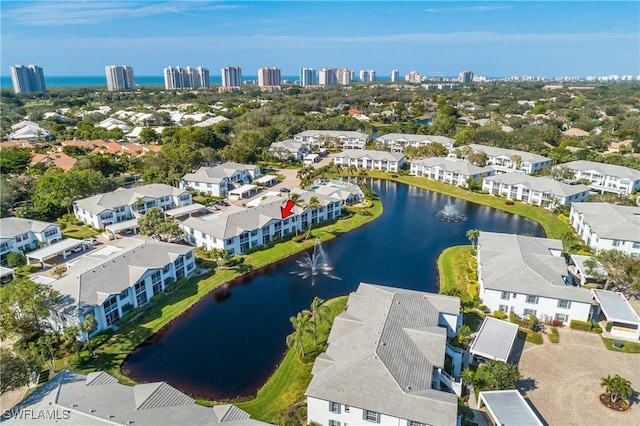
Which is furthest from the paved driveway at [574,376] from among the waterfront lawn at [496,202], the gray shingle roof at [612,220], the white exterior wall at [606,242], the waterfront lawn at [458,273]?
the waterfront lawn at [496,202]

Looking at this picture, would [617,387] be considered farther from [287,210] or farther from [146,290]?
[287,210]

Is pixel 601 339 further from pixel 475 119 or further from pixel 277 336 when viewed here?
pixel 475 119

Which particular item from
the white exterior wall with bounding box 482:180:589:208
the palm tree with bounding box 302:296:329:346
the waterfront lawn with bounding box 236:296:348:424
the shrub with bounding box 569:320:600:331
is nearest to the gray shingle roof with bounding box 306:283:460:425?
the palm tree with bounding box 302:296:329:346

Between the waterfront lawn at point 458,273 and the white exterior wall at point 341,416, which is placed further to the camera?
the waterfront lawn at point 458,273

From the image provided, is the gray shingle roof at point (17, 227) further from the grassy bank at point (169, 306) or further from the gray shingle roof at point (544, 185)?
the gray shingle roof at point (544, 185)

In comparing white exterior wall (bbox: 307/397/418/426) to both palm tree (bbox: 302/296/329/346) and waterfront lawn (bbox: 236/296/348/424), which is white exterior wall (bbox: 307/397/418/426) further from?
palm tree (bbox: 302/296/329/346)

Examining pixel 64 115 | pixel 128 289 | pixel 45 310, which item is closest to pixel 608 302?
pixel 128 289
